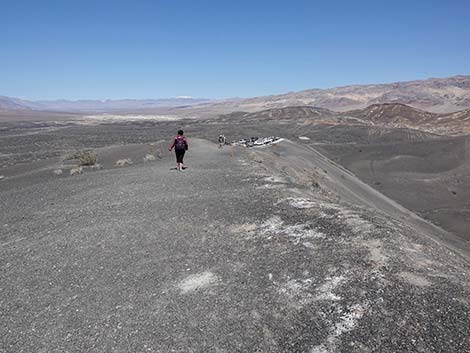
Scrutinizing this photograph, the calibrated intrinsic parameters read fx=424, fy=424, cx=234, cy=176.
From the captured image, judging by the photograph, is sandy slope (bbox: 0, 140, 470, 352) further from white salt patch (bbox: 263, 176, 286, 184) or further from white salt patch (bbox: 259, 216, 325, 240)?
white salt patch (bbox: 263, 176, 286, 184)

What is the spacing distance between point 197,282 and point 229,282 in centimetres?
50

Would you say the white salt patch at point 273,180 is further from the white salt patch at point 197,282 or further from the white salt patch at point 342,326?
the white salt patch at point 342,326

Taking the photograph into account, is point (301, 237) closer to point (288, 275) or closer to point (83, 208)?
point (288, 275)

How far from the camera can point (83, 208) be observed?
442 inches

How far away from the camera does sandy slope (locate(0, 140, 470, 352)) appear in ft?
16.2

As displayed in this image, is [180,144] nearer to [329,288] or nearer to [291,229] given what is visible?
[291,229]

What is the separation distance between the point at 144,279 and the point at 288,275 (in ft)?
7.50

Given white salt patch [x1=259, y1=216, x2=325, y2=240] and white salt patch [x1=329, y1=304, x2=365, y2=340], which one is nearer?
white salt patch [x1=329, y1=304, x2=365, y2=340]

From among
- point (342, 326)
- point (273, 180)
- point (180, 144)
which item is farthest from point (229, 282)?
point (180, 144)

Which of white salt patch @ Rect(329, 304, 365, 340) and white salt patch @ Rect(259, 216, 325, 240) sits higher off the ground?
white salt patch @ Rect(329, 304, 365, 340)

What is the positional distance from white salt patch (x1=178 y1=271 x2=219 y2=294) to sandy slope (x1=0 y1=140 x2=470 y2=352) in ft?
0.10

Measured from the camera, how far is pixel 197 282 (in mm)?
6473

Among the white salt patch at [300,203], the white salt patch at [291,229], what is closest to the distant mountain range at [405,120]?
the white salt patch at [300,203]

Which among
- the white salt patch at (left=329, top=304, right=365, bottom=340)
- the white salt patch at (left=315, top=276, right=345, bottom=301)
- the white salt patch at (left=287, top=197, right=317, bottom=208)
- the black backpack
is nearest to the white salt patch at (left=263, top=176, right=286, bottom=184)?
the white salt patch at (left=287, top=197, right=317, bottom=208)
